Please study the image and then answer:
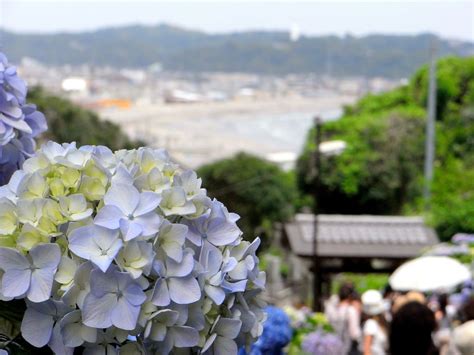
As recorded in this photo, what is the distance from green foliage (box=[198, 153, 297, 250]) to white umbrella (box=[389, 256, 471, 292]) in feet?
88.9

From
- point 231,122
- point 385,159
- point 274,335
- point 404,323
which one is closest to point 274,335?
point 274,335

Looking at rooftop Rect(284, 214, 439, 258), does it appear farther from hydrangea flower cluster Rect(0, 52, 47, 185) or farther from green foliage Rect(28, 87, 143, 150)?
green foliage Rect(28, 87, 143, 150)

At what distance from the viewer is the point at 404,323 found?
3.90 metres

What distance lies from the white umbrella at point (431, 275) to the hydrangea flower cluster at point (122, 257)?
614 cm

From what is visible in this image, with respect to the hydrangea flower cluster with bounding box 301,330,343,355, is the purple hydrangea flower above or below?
above

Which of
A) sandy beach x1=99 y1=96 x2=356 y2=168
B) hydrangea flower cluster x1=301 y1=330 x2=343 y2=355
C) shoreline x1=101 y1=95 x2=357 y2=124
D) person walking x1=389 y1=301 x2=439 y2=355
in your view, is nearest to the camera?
person walking x1=389 y1=301 x2=439 y2=355

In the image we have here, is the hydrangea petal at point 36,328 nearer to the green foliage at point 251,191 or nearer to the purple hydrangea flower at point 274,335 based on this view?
the purple hydrangea flower at point 274,335

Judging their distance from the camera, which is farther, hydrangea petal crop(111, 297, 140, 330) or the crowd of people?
the crowd of people

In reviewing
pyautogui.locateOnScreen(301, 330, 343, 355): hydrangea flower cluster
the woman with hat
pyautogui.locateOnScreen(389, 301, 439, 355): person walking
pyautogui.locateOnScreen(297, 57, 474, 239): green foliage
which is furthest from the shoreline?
pyautogui.locateOnScreen(389, 301, 439, 355): person walking

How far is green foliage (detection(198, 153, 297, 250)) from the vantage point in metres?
35.7

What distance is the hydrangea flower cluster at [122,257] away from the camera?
1.30 metres

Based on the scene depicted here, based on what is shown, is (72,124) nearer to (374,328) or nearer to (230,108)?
(374,328)

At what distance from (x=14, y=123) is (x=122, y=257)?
1.96 ft

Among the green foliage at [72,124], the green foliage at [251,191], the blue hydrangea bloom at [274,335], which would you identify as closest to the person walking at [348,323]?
the blue hydrangea bloom at [274,335]
